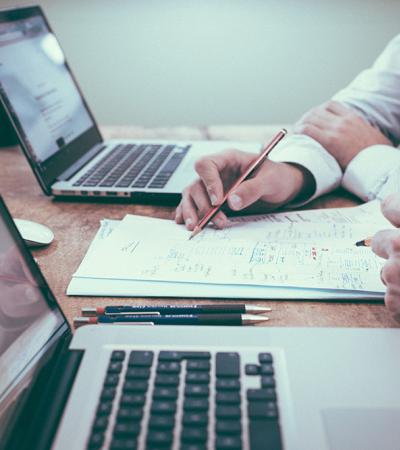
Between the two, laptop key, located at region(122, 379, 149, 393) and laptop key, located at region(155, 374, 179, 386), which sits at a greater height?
laptop key, located at region(122, 379, 149, 393)

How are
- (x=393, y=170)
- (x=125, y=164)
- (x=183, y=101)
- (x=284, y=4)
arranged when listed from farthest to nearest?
(x=183, y=101)
(x=284, y=4)
(x=125, y=164)
(x=393, y=170)

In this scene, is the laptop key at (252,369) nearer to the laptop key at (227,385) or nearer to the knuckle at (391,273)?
the laptop key at (227,385)

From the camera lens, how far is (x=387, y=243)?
0.48 metres

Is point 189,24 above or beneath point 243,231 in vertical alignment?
above

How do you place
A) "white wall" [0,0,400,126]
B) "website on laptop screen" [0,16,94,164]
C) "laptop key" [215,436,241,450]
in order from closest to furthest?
"laptop key" [215,436,241,450] → "website on laptop screen" [0,16,94,164] → "white wall" [0,0,400,126]

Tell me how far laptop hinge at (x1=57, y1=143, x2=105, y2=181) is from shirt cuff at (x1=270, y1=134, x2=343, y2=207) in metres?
0.35

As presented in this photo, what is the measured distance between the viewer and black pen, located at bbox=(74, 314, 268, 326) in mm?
457

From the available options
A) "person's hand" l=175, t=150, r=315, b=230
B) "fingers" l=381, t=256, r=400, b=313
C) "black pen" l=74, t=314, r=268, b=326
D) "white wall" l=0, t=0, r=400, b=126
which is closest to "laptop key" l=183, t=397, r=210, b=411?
"black pen" l=74, t=314, r=268, b=326

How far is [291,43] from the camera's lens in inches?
70.4

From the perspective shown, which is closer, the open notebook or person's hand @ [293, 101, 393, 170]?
the open notebook

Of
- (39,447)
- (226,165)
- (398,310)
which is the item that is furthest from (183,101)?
(39,447)

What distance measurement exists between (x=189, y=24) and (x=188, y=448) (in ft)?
5.59

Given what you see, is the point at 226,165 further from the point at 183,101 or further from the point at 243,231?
the point at 183,101

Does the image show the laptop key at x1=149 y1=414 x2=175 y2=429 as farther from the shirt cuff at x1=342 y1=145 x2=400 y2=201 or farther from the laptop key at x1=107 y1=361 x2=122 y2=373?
the shirt cuff at x1=342 y1=145 x2=400 y2=201
